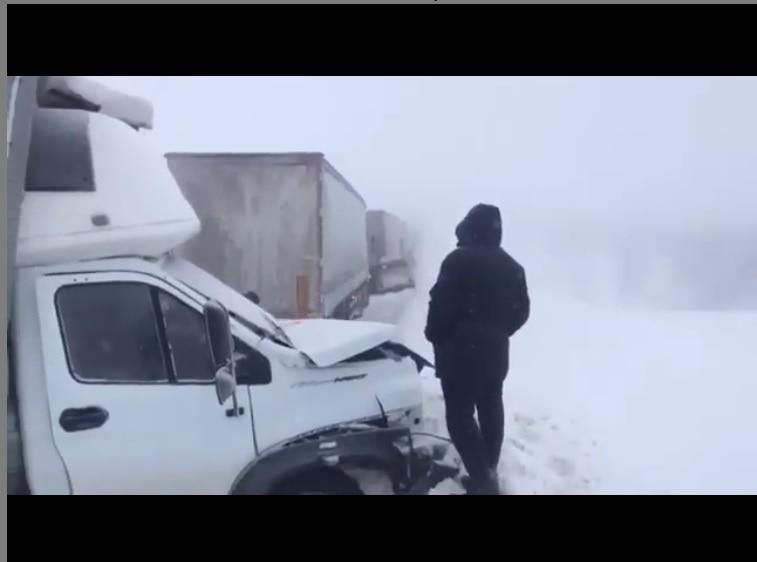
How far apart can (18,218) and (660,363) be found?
8.43 ft

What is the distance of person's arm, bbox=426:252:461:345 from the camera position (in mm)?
3219

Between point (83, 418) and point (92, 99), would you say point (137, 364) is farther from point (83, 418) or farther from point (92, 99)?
point (92, 99)

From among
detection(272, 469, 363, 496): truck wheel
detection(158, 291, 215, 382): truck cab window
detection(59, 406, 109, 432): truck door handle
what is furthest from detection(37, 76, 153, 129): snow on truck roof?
detection(272, 469, 363, 496): truck wheel

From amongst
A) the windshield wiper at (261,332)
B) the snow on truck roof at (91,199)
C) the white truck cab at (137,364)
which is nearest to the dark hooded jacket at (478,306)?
the white truck cab at (137,364)

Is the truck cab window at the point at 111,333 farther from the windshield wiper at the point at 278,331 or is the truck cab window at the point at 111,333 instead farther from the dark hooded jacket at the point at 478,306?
the dark hooded jacket at the point at 478,306

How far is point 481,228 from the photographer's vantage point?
329cm

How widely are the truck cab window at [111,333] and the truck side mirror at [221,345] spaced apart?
205 mm

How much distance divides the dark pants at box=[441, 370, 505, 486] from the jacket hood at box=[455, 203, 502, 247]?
56 cm

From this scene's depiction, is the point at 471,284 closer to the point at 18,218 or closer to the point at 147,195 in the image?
the point at 147,195

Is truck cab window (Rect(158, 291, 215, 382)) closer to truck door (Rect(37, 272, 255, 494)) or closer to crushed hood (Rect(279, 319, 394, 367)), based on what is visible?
truck door (Rect(37, 272, 255, 494))

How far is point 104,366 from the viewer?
264 cm

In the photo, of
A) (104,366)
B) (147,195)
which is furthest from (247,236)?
(104,366)
